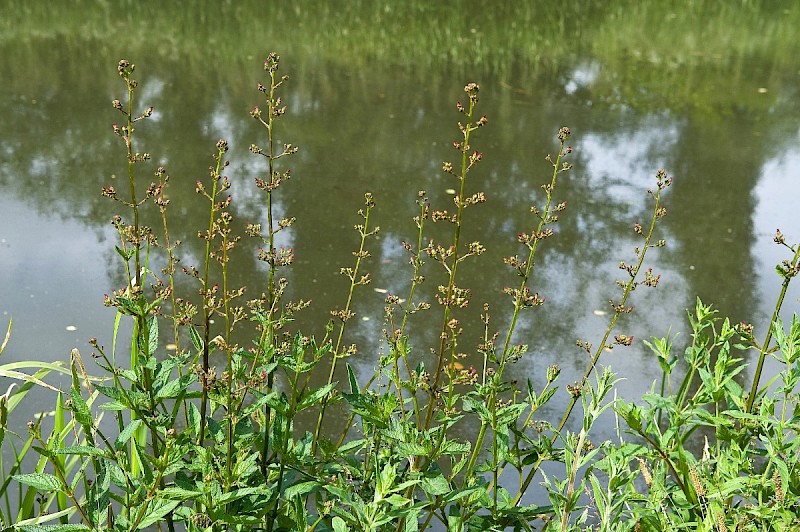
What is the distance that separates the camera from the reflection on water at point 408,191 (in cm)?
477

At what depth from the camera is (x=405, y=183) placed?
6.41 metres

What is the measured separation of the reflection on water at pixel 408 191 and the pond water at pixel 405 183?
18 millimetres

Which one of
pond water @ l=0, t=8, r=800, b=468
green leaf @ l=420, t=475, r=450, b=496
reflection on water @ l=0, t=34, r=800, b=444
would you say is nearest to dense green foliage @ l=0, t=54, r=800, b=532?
green leaf @ l=420, t=475, r=450, b=496

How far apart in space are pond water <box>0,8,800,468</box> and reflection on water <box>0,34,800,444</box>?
0.06 feet

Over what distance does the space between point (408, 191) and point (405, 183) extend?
0.47 ft

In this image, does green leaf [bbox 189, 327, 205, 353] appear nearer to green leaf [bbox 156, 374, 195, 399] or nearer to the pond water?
green leaf [bbox 156, 374, 195, 399]

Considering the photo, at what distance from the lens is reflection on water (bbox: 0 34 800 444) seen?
477cm

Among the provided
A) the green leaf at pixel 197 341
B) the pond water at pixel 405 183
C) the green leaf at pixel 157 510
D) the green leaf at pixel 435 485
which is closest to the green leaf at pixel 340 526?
the green leaf at pixel 435 485

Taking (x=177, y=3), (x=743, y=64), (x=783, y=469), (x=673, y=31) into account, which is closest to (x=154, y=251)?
(x=783, y=469)

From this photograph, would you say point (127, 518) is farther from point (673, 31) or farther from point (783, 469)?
point (673, 31)

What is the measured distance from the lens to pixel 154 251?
17.4ft

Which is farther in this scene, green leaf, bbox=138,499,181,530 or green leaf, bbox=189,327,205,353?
green leaf, bbox=189,327,205,353

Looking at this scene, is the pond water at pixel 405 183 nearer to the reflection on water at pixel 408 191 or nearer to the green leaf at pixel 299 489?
the reflection on water at pixel 408 191

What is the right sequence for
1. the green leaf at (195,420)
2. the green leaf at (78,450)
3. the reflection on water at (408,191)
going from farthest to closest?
the reflection on water at (408,191) → the green leaf at (195,420) → the green leaf at (78,450)
